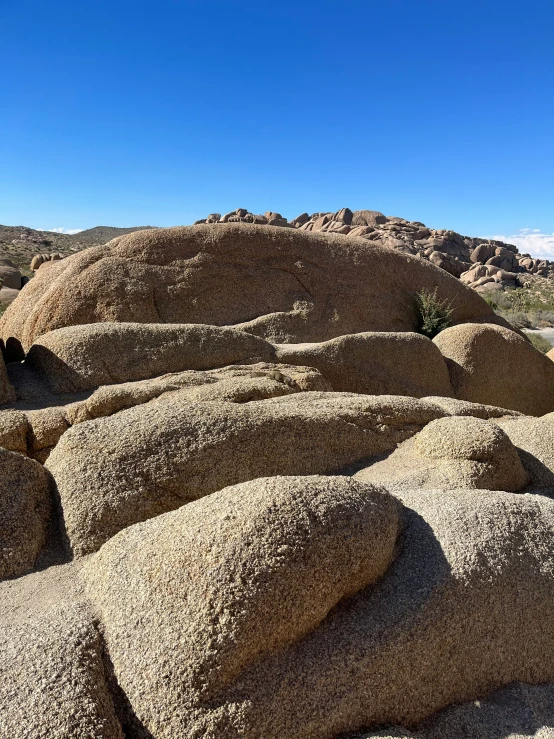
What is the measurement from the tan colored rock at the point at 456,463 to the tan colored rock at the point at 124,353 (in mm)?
3225

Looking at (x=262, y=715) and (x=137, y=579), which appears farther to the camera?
(x=137, y=579)

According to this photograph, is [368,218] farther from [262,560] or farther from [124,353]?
[262,560]

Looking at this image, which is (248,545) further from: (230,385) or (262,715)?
(230,385)

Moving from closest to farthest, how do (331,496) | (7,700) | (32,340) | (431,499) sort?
(7,700) → (331,496) → (431,499) → (32,340)

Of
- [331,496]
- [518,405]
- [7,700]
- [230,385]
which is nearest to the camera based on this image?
[7,700]

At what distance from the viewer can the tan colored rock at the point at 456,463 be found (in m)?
4.74

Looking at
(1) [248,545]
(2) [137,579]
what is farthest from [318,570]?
(2) [137,579]

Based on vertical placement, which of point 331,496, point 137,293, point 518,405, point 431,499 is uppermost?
point 137,293

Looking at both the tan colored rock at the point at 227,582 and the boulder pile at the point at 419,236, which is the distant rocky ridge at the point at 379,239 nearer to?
the boulder pile at the point at 419,236

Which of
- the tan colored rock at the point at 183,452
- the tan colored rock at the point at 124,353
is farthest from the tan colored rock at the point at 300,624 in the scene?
the tan colored rock at the point at 124,353

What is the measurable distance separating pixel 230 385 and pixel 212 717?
12.9 feet

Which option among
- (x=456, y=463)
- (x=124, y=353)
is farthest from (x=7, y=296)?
(x=456, y=463)

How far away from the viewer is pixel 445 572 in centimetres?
332

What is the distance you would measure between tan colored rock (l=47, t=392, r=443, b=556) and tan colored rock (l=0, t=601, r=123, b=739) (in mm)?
989
